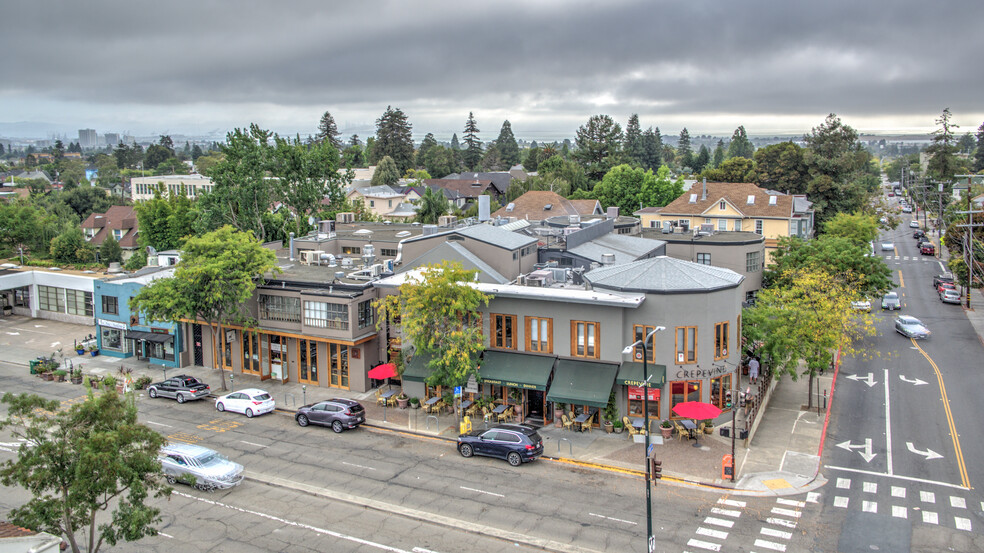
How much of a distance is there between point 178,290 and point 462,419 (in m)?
18.8

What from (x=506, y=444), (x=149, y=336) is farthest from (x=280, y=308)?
(x=506, y=444)

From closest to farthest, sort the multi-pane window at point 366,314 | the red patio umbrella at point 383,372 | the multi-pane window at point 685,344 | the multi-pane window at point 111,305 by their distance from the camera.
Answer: the multi-pane window at point 685,344
the red patio umbrella at point 383,372
the multi-pane window at point 366,314
the multi-pane window at point 111,305

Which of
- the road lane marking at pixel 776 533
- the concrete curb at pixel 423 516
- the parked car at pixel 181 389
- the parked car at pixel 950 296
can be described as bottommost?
the road lane marking at pixel 776 533

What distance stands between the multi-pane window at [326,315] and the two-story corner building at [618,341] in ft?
18.9

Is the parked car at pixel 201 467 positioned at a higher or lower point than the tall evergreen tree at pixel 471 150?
lower

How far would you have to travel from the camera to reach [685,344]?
35.8m

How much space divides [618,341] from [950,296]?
164 feet

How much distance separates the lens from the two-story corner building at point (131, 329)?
48125 millimetres

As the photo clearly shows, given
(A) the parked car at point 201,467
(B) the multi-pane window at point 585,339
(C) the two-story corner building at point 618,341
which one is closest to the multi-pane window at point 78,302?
(A) the parked car at point 201,467

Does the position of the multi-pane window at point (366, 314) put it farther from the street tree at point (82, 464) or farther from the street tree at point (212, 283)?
the street tree at point (82, 464)

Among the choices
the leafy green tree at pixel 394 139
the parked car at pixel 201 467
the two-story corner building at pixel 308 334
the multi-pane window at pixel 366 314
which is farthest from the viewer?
the leafy green tree at pixel 394 139

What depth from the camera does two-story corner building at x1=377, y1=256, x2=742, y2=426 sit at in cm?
3566

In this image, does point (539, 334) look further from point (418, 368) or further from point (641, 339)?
point (418, 368)

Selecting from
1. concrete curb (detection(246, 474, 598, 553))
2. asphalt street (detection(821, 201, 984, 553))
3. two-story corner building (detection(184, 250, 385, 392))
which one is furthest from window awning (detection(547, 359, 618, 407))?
two-story corner building (detection(184, 250, 385, 392))
